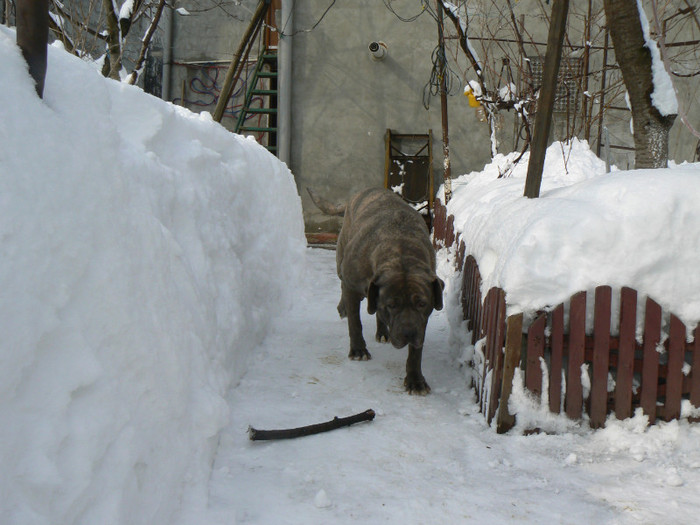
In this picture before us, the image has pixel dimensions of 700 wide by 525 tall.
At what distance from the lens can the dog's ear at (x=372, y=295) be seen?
4.41 m

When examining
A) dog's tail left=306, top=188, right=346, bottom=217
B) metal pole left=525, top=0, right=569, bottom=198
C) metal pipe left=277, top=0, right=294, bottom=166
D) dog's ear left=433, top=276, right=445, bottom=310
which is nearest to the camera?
metal pole left=525, top=0, right=569, bottom=198

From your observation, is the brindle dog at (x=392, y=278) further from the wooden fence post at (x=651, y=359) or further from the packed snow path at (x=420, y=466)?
the wooden fence post at (x=651, y=359)

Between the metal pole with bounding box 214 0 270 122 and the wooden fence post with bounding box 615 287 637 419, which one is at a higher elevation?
the metal pole with bounding box 214 0 270 122

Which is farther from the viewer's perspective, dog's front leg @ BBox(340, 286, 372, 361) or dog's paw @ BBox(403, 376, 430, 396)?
dog's front leg @ BBox(340, 286, 372, 361)

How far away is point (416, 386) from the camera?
4188mm

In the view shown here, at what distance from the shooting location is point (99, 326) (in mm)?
1969

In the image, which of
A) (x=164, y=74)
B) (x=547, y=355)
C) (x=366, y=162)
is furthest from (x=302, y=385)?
(x=164, y=74)

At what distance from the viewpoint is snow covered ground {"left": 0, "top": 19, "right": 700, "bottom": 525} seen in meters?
1.72

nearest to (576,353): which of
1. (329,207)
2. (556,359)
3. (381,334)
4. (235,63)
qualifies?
(556,359)

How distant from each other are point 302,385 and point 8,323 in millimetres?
2659

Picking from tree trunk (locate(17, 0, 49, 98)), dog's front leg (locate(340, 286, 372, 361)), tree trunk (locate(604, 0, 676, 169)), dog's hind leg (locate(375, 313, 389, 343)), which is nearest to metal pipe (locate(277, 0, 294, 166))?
dog's hind leg (locate(375, 313, 389, 343))

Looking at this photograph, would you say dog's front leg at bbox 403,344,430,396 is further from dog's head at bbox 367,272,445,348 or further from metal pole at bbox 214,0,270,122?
metal pole at bbox 214,0,270,122

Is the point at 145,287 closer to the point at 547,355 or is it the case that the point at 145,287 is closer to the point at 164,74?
the point at 547,355

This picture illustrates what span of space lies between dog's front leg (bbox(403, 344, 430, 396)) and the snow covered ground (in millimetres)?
141
